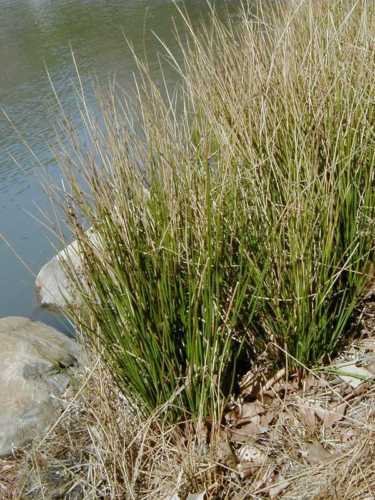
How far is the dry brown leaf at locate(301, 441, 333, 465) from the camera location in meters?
1.80

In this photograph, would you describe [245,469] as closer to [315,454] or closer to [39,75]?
[315,454]

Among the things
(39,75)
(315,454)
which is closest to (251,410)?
(315,454)

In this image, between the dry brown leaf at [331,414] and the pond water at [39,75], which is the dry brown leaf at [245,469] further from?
the pond water at [39,75]

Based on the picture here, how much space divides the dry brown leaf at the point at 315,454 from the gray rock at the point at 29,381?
1.10 m

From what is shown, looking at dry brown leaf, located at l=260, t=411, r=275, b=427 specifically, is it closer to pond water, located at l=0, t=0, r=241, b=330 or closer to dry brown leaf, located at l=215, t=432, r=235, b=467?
dry brown leaf, located at l=215, t=432, r=235, b=467

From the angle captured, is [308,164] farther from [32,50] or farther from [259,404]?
[32,50]

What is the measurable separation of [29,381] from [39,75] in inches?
322

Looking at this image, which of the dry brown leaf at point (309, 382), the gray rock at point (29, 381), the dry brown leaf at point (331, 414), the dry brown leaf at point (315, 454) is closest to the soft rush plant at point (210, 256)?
the dry brown leaf at point (309, 382)

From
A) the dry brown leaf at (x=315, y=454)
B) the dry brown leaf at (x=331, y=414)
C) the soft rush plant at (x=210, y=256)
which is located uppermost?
the soft rush plant at (x=210, y=256)

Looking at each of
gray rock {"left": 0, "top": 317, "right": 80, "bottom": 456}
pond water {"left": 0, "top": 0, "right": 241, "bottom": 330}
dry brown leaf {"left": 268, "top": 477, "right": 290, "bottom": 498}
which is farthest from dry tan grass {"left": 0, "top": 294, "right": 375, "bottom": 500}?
pond water {"left": 0, "top": 0, "right": 241, "bottom": 330}

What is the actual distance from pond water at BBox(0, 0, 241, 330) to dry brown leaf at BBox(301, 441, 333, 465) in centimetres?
97

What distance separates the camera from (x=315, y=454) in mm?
1828

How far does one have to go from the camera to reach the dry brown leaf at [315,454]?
70.8 inches

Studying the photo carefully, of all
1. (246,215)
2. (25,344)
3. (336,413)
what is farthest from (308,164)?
(25,344)
